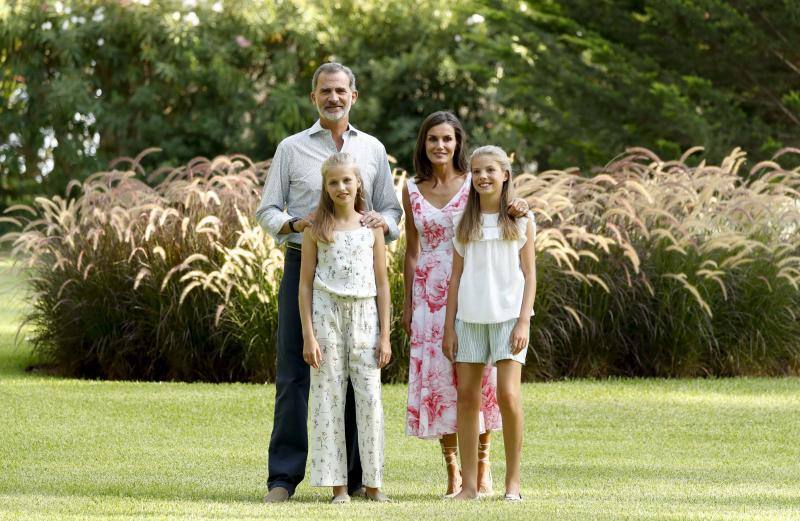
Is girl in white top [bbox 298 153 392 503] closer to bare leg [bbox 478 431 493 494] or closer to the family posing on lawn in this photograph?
the family posing on lawn

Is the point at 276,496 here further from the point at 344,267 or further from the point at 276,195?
the point at 276,195

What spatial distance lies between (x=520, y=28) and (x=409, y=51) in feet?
16.4

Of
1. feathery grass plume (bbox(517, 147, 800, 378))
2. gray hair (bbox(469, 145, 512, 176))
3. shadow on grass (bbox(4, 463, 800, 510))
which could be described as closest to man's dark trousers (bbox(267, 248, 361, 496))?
shadow on grass (bbox(4, 463, 800, 510))

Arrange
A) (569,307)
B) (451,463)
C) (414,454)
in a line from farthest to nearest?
(569,307) → (414,454) → (451,463)

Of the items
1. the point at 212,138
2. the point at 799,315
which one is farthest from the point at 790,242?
the point at 212,138

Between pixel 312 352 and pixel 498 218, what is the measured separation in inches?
37.6

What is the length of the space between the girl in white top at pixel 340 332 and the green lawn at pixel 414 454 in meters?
0.20

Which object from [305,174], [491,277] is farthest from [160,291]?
[491,277]

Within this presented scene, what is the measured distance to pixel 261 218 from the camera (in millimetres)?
6125

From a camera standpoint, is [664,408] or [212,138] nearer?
[664,408]

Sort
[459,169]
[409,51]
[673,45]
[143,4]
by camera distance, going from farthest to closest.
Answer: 1. [409,51]
2. [143,4]
3. [673,45]
4. [459,169]

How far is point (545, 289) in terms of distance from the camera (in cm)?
1067

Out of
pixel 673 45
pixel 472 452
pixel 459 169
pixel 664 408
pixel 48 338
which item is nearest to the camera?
pixel 472 452

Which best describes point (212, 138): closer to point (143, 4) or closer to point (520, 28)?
point (143, 4)
